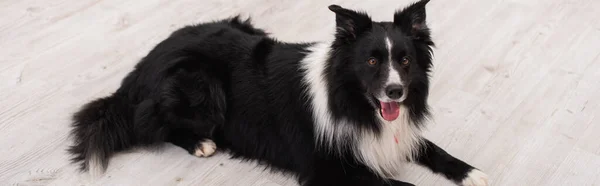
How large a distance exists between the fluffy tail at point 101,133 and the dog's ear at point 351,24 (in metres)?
1.09

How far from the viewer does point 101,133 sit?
2369mm

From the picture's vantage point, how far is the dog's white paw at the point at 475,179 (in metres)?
2.21

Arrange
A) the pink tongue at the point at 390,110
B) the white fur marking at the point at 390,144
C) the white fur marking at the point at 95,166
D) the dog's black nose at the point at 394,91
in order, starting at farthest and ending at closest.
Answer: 1. the white fur marking at the point at 95,166
2. the white fur marking at the point at 390,144
3. the pink tongue at the point at 390,110
4. the dog's black nose at the point at 394,91

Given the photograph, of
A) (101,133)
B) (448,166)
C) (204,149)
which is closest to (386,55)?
(448,166)

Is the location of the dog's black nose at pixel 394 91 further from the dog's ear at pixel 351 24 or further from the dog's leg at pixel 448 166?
the dog's leg at pixel 448 166

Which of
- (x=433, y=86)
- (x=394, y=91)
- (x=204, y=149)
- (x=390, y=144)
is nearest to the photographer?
(x=394, y=91)

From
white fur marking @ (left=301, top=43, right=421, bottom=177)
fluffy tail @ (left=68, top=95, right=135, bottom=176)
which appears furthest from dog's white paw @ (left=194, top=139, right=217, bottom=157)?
white fur marking @ (left=301, top=43, right=421, bottom=177)

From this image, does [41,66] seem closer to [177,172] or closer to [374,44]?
[177,172]

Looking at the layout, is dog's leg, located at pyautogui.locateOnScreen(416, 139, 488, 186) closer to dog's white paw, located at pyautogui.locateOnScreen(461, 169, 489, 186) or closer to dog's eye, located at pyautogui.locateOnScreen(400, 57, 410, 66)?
dog's white paw, located at pyautogui.locateOnScreen(461, 169, 489, 186)

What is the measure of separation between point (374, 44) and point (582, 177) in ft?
3.85

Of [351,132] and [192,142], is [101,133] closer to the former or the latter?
[192,142]

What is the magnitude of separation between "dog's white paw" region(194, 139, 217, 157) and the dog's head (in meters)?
0.77

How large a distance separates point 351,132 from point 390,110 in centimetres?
18

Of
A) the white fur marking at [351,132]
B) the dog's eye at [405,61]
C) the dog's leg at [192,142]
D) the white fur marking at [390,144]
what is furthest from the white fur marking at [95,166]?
the dog's eye at [405,61]
